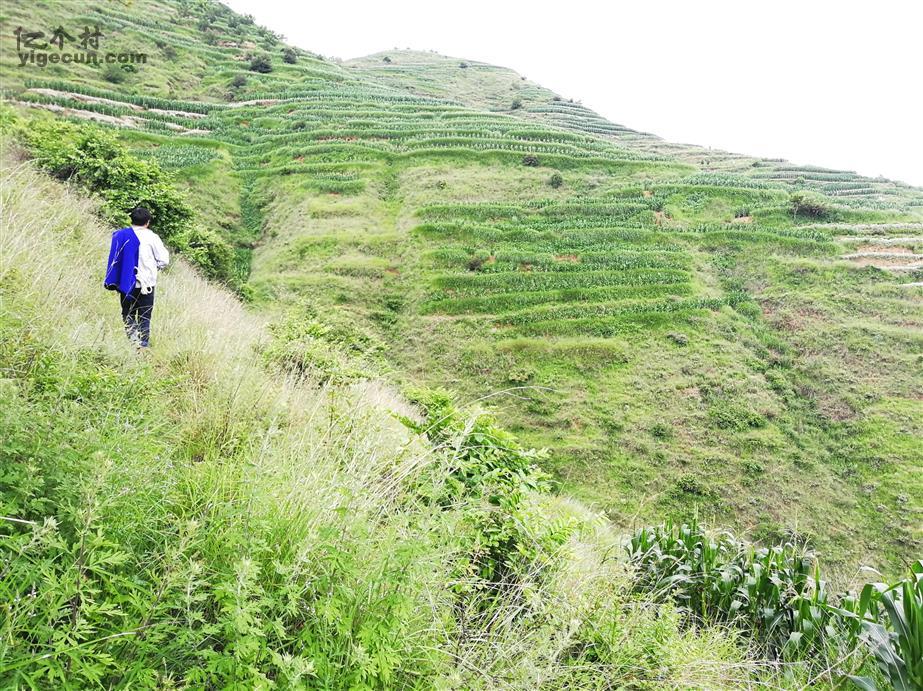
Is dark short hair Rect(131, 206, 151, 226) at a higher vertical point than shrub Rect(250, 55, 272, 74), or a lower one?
lower

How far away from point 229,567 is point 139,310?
5359mm

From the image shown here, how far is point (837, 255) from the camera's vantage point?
27703 millimetres

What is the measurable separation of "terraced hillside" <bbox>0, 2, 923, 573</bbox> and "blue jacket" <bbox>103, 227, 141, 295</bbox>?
26.3 feet

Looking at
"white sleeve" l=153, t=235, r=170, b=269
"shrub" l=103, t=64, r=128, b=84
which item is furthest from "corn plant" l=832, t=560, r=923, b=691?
"shrub" l=103, t=64, r=128, b=84

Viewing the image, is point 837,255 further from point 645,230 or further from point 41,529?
point 41,529

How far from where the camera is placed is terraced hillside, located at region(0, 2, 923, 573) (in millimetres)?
17516

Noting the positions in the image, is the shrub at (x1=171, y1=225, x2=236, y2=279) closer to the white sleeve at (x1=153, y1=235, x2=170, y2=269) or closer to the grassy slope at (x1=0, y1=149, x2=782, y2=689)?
the white sleeve at (x1=153, y1=235, x2=170, y2=269)

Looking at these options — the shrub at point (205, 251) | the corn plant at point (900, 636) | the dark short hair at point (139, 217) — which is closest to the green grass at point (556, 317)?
the corn plant at point (900, 636)

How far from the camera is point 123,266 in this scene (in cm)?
624

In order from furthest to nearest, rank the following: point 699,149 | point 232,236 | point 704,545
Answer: point 699,149, point 232,236, point 704,545

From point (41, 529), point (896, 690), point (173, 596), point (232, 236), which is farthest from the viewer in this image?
point (232, 236)

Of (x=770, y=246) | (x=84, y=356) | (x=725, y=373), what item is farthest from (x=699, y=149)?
(x=84, y=356)

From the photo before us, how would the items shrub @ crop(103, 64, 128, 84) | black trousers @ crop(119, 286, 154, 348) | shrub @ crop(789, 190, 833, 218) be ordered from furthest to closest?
shrub @ crop(103, 64, 128, 84), shrub @ crop(789, 190, 833, 218), black trousers @ crop(119, 286, 154, 348)

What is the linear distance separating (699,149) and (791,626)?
66.6 metres
